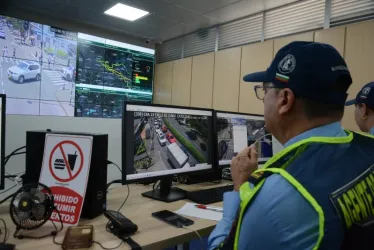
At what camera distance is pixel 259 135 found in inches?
81.7

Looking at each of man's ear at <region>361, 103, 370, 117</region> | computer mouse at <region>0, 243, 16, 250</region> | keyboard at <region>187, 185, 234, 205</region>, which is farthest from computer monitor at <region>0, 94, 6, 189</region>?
man's ear at <region>361, 103, 370, 117</region>

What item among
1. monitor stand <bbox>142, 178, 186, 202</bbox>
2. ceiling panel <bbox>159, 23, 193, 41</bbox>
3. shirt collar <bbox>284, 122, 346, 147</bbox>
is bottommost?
monitor stand <bbox>142, 178, 186, 202</bbox>

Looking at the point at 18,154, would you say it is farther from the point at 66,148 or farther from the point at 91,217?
the point at 91,217

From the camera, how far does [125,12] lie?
438 cm

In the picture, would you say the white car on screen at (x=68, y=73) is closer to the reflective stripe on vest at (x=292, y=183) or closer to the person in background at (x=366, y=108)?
the person in background at (x=366, y=108)

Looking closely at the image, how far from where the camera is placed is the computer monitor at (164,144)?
1306mm

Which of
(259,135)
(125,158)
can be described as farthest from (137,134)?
(259,135)

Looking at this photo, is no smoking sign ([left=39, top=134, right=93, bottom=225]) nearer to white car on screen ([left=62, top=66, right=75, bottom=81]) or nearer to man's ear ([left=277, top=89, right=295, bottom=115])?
man's ear ([left=277, top=89, right=295, bottom=115])

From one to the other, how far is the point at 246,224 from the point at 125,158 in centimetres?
79

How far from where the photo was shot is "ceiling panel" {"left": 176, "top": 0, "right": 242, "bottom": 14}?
3776 mm

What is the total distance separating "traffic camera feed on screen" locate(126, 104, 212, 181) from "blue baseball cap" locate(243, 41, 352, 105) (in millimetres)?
Result: 812

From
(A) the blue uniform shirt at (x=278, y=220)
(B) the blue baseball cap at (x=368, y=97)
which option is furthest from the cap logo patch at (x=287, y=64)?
(B) the blue baseball cap at (x=368, y=97)

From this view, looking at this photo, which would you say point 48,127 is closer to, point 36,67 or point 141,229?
point 141,229

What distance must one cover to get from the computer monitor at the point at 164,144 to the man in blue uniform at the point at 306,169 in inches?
24.7
